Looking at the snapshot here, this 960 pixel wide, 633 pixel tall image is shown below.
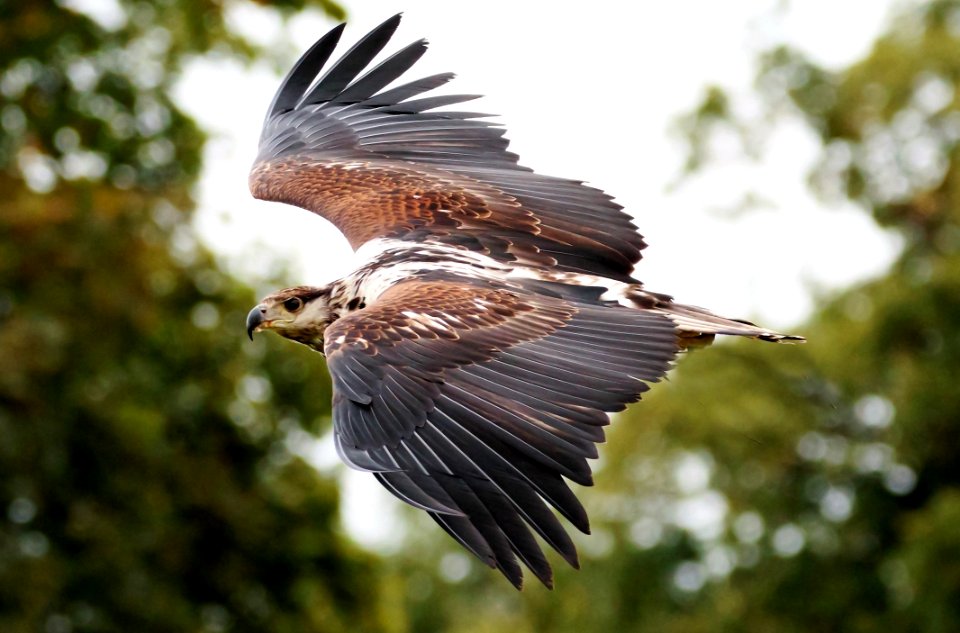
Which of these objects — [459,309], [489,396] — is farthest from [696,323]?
[489,396]

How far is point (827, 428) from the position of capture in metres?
21.9

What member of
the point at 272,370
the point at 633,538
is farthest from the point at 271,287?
the point at 633,538

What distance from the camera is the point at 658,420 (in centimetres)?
2130

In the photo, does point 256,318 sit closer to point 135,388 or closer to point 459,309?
point 459,309

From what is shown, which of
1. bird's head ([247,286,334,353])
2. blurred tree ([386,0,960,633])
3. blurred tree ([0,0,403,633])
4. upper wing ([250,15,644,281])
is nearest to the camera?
bird's head ([247,286,334,353])

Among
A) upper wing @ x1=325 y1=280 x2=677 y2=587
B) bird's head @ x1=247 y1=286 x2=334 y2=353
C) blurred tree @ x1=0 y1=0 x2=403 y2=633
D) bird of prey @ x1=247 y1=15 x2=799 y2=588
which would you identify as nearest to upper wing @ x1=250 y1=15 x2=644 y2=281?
bird of prey @ x1=247 y1=15 x2=799 y2=588

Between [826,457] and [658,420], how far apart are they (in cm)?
220

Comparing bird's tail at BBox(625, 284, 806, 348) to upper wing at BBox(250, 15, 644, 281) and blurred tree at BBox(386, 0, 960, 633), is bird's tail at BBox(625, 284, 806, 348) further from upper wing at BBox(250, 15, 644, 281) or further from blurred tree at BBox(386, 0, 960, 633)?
blurred tree at BBox(386, 0, 960, 633)

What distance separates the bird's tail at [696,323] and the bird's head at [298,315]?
1.28 meters

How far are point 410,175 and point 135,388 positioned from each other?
926cm

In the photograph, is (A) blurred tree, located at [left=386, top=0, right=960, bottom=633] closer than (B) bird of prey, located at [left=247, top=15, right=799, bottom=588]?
No

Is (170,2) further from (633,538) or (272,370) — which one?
(633,538)

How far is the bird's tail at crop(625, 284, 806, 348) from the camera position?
6848 millimetres

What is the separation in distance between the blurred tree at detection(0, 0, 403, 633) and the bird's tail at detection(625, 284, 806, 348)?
8.78m
